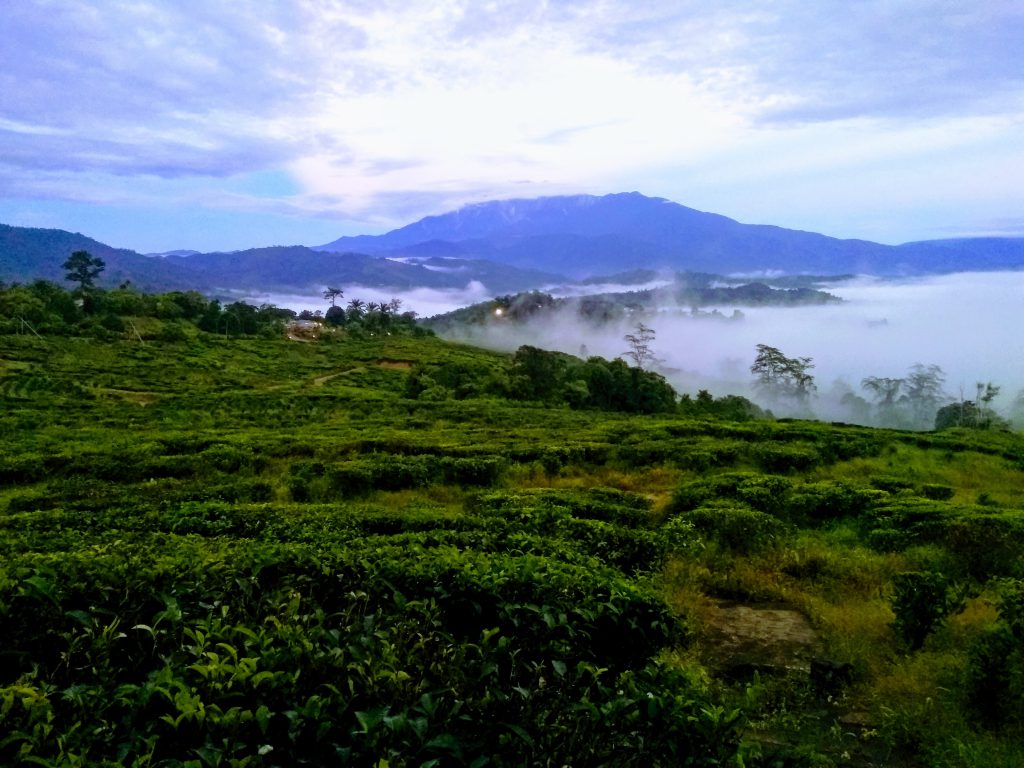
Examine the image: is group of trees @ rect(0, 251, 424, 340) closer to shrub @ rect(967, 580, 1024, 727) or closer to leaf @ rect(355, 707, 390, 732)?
leaf @ rect(355, 707, 390, 732)

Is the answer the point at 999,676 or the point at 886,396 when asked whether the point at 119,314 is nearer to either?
the point at 999,676

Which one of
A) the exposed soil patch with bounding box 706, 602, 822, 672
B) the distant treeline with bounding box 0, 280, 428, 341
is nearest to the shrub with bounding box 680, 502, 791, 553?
the exposed soil patch with bounding box 706, 602, 822, 672

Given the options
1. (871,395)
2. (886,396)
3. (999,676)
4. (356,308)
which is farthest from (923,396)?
(999,676)

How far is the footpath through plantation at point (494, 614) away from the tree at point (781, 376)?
78745mm

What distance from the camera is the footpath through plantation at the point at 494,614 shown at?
3477mm

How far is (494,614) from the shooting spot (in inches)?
216

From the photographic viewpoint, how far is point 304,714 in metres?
3.46

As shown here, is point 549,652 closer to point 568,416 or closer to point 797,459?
point 797,459

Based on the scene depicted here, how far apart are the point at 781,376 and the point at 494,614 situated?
97587 millimetres

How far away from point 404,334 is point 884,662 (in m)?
107

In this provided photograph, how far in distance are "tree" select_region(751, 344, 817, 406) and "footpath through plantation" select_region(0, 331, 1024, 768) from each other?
78.7 m

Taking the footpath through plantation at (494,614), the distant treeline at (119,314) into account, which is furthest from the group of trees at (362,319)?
the footpath through plantation at (494,614)

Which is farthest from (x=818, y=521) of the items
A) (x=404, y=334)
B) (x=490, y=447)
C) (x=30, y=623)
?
(x=404, y=334)

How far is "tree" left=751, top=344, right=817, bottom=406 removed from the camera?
9300cm
